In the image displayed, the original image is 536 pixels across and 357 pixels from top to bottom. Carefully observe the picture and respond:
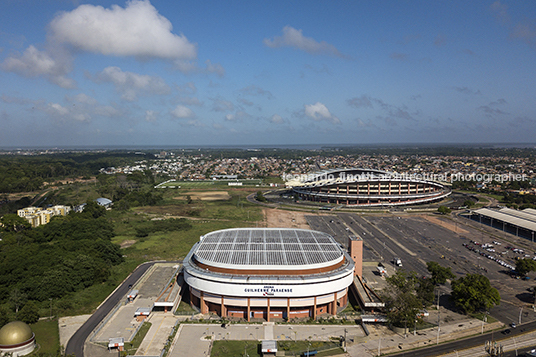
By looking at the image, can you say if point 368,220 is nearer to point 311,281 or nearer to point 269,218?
point 269,218

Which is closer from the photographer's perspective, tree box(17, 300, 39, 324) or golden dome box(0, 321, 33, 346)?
golden dome box(0, 321, 33, 346)

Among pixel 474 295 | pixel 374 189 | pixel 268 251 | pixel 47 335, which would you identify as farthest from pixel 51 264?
pixel 374 189

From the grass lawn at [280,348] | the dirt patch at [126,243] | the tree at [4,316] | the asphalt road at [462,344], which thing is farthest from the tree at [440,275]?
the dirt patch at [126,243]

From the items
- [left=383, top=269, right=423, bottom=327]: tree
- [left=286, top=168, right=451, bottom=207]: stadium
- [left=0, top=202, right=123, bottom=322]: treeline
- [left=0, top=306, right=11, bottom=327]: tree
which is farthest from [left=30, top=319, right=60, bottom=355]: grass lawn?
[left=286, top=168, right=451, bottom=207]: stadium

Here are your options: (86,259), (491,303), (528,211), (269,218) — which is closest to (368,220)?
(269,218)

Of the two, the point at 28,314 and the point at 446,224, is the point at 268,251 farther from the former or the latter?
the point at 446,224

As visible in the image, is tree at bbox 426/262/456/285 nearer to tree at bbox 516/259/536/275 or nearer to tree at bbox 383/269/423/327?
tree at bbox 383/269/423/327
